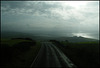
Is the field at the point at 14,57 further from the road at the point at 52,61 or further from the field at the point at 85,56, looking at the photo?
the field at the point at 85,56

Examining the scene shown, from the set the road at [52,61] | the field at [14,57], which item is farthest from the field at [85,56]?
the field at [14,57]

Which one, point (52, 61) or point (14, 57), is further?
point (14, 57)

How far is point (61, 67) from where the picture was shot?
1633cm

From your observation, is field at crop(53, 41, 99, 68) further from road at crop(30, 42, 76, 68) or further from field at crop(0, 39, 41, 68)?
field at crop(0, 39, 41, 68)

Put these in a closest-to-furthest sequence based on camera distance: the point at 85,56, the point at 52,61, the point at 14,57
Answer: the point at 52,61 → the point at 14,57 → the point at 85,56

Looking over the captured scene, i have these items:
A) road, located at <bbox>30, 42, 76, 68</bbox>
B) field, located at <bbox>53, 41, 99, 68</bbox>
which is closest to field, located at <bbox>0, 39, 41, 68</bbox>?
road, located at <bbox>30, 42, 76, 68</bbox>

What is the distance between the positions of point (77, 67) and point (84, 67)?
98 centimetres

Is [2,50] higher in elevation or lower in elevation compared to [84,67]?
higher

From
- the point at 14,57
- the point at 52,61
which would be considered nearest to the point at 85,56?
the point at 52,61

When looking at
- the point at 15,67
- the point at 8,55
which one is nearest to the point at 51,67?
the point at 15,67

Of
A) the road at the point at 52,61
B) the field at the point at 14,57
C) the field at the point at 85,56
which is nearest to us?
the road at the point at 52,61

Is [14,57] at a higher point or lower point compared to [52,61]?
higher

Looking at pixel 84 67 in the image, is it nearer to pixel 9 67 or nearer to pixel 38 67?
pixel 38 67

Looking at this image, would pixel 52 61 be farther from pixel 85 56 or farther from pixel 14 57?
pixel 85 56
